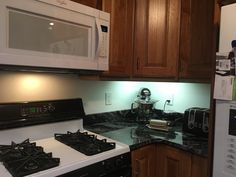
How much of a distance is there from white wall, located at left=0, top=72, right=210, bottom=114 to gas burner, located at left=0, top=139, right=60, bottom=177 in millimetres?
372

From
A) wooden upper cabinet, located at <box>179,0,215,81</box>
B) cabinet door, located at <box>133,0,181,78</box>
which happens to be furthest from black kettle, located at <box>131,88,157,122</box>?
wooden upper cabinet, located at <box>179,0,215,81</box>

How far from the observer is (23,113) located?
1.37 metres

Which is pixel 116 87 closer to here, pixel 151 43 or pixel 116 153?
pixel 151 43

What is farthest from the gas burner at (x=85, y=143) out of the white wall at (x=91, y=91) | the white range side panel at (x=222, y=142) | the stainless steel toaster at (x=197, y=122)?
the stainless steel toaster at (x=197, y=122)

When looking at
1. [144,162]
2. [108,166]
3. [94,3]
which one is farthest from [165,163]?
[94,3]

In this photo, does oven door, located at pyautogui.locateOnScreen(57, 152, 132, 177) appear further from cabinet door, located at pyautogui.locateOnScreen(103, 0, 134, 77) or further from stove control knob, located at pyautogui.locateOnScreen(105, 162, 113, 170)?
cabinet door, located at pyautogui.locateOnScreen(103, 0, 134, 77)

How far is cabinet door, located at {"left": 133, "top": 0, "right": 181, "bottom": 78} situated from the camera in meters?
1.62

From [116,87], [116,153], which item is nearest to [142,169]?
[116,153]

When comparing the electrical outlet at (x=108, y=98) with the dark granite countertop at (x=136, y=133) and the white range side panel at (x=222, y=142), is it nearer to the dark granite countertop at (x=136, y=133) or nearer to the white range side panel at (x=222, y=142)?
the dark granite countertop at (x=136, y=133)

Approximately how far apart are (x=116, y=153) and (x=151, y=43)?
0.92 metres

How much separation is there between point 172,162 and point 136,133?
34 centimetres

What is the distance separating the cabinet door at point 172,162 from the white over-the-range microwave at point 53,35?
0.73m

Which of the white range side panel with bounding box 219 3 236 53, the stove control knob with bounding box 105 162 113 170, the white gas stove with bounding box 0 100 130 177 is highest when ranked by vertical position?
the white range side panel with bounding box 219 3 236 53

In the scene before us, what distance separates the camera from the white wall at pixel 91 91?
1.41 metres
